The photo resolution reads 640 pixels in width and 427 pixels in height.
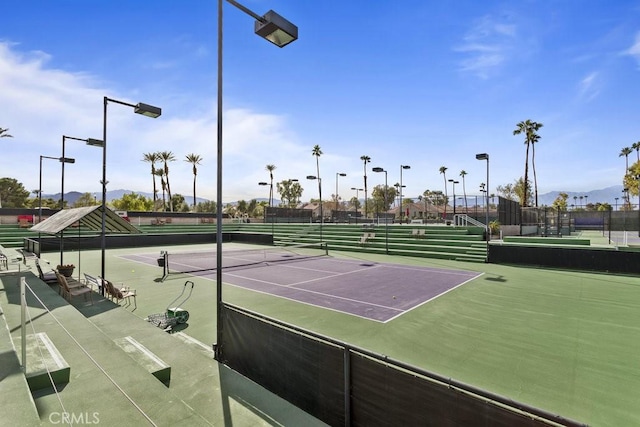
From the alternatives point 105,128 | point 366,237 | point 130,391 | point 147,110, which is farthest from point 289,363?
point 366,237

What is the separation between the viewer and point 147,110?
11164 millimetres

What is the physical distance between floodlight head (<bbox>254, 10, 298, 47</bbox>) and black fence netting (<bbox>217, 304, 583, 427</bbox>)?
5.74 metres

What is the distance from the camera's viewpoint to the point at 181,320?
9.55 m

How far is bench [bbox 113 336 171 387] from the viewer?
5629 mm

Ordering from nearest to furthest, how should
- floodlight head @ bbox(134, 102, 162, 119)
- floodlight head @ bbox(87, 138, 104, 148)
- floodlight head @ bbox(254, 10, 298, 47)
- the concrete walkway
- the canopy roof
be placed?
the concrete walkway → floodlight head @ bbox(254, 10, 298, 47) → floodlight head @ bbox(134, 102, 162, 119) → the canopy roof → floodlight head @ bbox(87, 138, 104, 148)

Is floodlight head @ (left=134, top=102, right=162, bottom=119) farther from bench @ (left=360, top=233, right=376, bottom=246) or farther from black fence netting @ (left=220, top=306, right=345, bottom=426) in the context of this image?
bench @ (left=360, top=233, right=376, bottom=246)

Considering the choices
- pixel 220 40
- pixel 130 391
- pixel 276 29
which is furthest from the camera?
pixel 220 40

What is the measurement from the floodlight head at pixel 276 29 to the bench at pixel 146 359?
6.74 meters

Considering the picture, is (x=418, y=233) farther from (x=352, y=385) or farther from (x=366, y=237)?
(x=352, y=385)

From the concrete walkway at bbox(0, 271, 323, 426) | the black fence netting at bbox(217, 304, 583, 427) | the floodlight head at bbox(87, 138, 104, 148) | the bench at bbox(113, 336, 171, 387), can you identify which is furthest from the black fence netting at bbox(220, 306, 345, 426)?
the floodlight head at bbox(87, 138, 104, 148)

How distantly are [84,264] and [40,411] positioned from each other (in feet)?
68.2

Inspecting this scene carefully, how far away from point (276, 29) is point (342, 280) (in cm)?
1233

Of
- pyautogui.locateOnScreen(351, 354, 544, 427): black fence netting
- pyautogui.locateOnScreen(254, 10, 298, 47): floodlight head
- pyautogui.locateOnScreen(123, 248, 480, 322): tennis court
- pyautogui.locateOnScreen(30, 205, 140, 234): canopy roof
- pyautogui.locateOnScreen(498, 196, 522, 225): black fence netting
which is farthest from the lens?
pyautogui.locateOnScreen(498, 196, 522, 225): black fence netting

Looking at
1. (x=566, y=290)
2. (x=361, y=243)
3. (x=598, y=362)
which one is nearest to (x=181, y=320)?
(x=598, y=362)
